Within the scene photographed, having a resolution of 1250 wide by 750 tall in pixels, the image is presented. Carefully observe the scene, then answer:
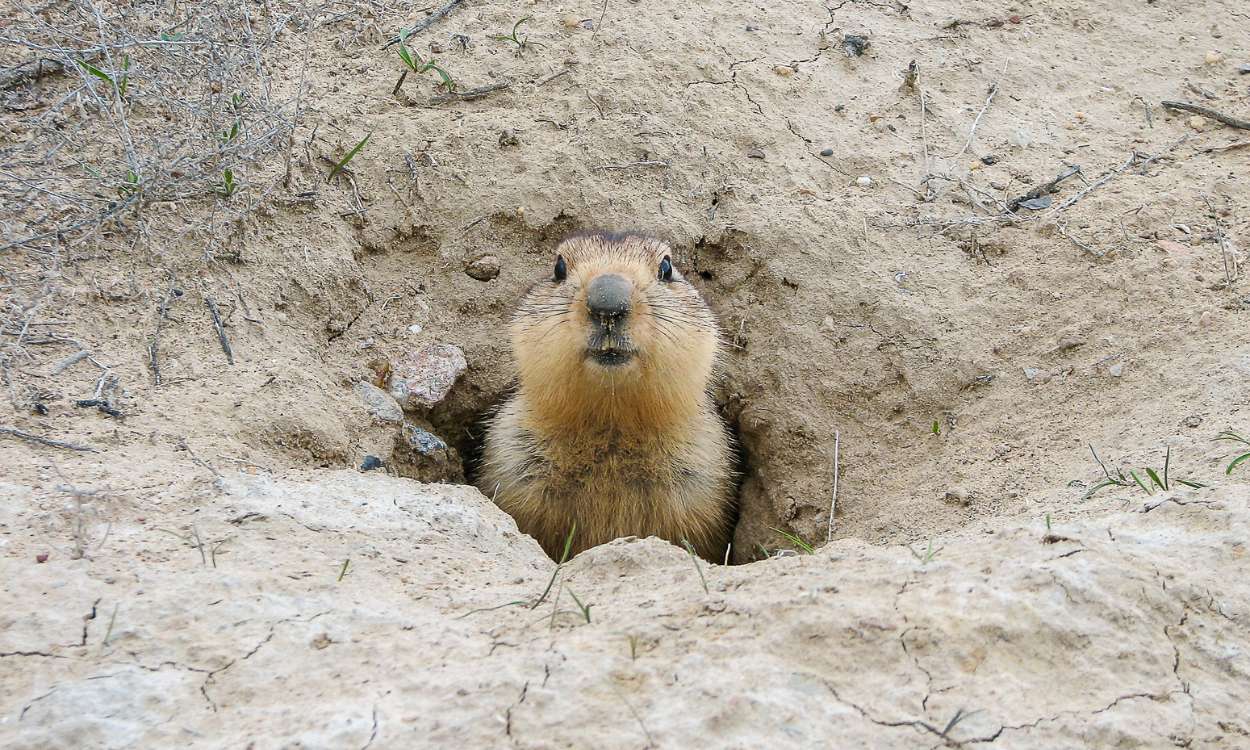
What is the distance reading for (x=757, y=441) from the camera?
6.46 m

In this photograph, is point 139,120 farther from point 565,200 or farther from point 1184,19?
Answer: point 1184,19

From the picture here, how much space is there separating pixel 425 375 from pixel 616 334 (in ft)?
5.09

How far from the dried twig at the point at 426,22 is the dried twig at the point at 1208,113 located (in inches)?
194

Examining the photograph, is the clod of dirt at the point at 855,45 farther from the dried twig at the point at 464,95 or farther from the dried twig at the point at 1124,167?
the dried twig at the point at 464,95

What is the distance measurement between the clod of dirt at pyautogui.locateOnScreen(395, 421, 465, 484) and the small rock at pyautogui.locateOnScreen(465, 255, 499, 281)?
1.14 metres

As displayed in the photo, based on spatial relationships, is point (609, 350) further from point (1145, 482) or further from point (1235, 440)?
point (1235, 440)

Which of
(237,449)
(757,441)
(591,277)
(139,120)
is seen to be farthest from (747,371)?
(139,120)

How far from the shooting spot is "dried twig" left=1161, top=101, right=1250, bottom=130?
6.31 m

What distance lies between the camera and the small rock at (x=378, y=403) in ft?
17.7

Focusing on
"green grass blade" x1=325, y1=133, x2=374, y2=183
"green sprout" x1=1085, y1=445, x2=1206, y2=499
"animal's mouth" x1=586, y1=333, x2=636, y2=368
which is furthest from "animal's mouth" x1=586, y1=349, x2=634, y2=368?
"green sprout" x1=1085, y1=445, x2=1206, y2=499

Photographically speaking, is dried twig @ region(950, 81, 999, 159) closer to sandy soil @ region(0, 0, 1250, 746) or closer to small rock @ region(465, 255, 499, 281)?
sandy soil @ region(0, 0, 1250, 746)

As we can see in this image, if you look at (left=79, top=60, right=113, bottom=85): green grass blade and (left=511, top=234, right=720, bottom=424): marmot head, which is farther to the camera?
(left=79, top=60, right=113, bottom=85): green grass blade

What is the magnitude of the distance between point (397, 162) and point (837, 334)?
9.74 ft

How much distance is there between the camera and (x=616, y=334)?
5031 millimetres
